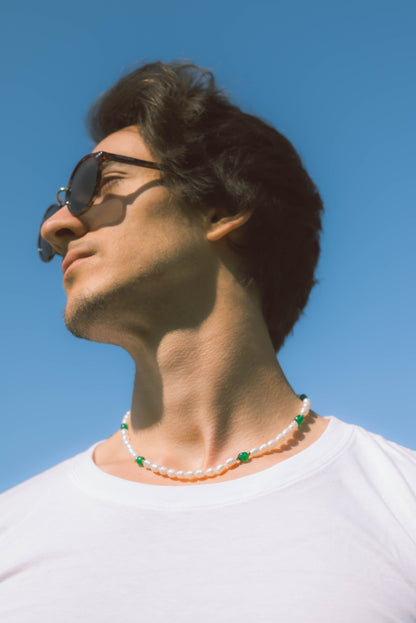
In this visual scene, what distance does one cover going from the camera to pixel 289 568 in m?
2.10

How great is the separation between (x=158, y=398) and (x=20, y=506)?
0.84 m

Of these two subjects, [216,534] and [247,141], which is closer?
[216,534]

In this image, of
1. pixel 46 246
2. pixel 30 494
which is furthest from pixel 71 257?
pixel 30 494

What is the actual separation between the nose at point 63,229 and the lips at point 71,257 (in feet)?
0.35

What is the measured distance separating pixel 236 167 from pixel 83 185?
2.99 ft

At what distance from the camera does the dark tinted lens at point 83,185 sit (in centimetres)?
304

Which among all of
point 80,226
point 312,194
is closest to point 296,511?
point 80,226

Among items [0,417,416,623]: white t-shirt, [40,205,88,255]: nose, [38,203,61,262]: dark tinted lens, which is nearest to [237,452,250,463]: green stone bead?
[0,417,416,623]: white t-shirt

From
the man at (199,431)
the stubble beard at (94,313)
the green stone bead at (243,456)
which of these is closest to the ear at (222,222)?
the man at (199,431)

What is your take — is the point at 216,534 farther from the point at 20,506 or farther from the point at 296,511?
the point at 20,506

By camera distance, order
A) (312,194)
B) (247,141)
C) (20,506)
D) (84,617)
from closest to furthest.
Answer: (84,617) < (20,506) < (247,141) < (312,194)

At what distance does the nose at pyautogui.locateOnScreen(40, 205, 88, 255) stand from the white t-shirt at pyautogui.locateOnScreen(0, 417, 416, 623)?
4.12ft

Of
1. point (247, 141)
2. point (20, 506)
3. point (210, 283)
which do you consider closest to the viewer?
point (20, 506)

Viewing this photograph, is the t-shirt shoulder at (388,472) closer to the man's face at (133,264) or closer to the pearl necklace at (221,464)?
the pearl necklace at (221,464)
